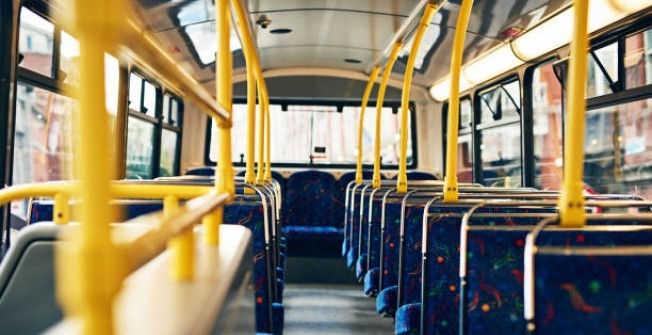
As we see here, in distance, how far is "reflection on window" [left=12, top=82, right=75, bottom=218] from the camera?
2.54 m

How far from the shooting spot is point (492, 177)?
5266 millimetres

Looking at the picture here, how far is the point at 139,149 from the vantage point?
4.58 metres

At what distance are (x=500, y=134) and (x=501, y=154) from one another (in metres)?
0.18

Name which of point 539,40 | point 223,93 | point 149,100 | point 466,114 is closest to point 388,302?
point 223,93

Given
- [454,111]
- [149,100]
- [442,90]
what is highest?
[442,90]

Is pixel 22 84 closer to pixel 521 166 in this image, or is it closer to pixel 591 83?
pixel 591 83

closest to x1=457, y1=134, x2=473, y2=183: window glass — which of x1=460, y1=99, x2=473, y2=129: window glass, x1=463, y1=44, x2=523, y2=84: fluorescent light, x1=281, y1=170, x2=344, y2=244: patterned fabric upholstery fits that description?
x1=460, y1=99, x2=473, y2=129: window glass

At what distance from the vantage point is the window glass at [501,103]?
4.54 m

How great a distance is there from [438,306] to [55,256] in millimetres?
1421

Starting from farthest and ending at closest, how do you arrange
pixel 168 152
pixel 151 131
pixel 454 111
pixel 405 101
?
pixel 168 152
pixel 151 131
pixel 405 101
pixel 454 111

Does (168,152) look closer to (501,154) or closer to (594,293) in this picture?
(501,154)

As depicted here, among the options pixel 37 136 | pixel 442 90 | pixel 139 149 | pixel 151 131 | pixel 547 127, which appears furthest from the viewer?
pixel 442 90

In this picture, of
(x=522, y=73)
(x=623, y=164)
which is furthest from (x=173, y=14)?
(x=623, y=164)

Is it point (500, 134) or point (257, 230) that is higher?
point (500, 134)
